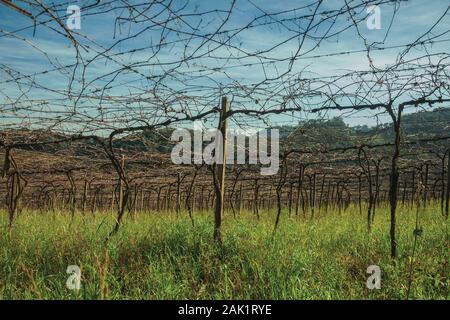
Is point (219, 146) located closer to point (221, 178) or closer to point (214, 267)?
point (221, 178)

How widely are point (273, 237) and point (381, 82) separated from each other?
1.97 m

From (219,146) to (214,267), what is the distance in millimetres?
1399

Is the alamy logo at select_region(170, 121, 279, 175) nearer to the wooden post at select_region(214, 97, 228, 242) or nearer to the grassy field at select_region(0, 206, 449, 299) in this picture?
the wooden post at select_region(214, 97, 228, 242)

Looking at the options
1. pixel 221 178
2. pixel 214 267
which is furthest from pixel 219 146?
pixel 214 267

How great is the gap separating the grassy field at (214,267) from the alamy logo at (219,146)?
105 cm

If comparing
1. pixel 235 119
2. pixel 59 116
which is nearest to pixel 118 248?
pixel 235 119

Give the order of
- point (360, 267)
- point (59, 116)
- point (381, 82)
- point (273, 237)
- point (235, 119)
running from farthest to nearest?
point (59, 116)
point (235, 119)
point (273, 237)
point (381, 82)
point (360, 267)

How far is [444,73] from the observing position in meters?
4.31

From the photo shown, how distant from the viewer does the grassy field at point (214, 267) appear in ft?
10.9

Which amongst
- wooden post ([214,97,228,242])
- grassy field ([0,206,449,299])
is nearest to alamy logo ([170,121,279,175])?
wooden post ([214,97,228,242])

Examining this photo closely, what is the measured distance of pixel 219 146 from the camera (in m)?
4.75

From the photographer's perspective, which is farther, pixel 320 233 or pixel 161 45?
pixel 320 233

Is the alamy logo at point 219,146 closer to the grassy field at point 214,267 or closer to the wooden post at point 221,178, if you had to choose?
the wooden post at point 221,178
